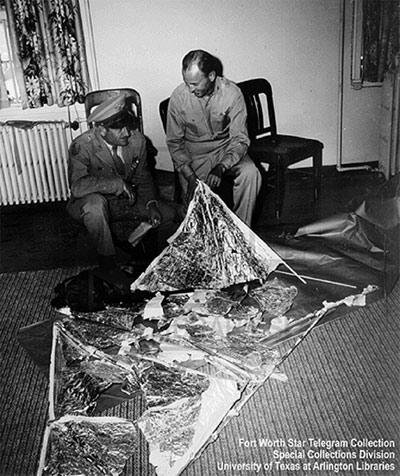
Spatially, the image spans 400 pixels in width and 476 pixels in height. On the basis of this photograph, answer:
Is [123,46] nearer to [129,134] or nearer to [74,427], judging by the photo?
[129,134]

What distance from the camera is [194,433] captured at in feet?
5.19

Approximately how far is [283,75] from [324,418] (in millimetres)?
1782

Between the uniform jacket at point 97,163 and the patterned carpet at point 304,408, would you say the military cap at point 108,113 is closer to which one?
the uniform jacket at point 97,163

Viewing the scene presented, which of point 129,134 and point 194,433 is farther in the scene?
point 129,134

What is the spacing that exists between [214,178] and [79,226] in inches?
28.8

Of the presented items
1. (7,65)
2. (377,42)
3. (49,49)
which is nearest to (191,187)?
(49,49)

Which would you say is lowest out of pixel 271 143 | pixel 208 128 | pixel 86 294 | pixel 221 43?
pixel 86 294

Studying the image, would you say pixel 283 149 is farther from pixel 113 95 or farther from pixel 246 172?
pixel 113 95

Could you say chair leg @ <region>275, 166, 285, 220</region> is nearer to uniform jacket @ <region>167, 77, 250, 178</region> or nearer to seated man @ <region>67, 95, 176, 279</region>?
uniform jacket @ <region>167, 77, 250, 178</region>

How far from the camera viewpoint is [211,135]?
2.66 m

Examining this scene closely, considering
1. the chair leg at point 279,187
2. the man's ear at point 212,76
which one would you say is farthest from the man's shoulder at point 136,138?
the chair leg at point 279,187

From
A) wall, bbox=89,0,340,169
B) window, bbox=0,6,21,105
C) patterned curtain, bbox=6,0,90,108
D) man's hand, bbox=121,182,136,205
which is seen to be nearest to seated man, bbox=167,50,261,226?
wall, bbox=89,0,340,169

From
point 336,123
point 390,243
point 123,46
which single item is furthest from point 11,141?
point 390,243

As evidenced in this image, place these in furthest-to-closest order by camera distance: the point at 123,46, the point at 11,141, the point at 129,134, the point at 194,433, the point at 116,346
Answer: the point at 11,141
the point at 123,46
the point at 129,134
the point at 116,346
the point at 194,433
